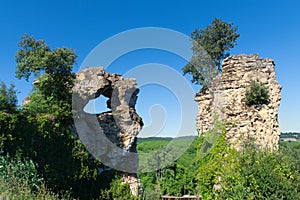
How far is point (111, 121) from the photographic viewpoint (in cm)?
1334

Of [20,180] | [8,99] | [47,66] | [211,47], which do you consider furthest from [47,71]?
[211,47]

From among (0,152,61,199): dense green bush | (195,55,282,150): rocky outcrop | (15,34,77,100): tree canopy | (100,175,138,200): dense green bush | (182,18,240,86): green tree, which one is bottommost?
(100,175,138,200): dense green bush

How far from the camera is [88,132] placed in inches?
471

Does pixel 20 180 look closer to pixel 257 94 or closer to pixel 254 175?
pixel 254 175

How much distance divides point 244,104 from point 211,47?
30.3 feet

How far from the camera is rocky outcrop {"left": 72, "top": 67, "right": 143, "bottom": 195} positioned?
12086 mm

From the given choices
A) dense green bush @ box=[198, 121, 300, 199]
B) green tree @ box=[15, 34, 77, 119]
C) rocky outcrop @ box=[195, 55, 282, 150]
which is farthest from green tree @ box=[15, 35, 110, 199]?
rocky outcrop @ box=[195, 55, 282, 150]

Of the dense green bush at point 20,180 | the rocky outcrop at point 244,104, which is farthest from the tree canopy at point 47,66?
the rocky outcrop at point 244,104

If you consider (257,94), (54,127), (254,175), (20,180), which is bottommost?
(254,175)

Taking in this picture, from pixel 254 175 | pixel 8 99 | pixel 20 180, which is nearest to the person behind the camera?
pixel 20 180

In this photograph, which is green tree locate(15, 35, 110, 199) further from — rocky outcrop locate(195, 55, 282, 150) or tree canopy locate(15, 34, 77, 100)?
rocky outcrop locate(195, 55, 282, 150)

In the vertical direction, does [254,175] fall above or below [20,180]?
below

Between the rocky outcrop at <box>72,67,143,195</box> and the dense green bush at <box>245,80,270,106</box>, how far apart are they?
5972 mm

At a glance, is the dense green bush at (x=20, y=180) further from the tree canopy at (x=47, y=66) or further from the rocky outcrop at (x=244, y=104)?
the rocky outcrop at (x=244, y=104)
